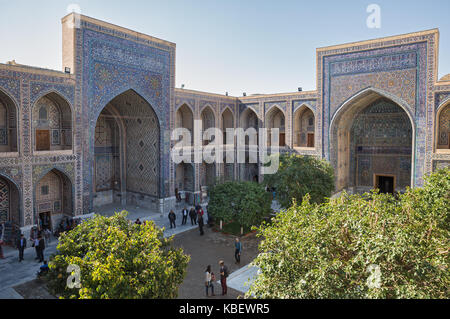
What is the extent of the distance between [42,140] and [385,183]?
14174 millimetres

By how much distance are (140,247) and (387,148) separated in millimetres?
13623

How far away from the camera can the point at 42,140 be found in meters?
10.2

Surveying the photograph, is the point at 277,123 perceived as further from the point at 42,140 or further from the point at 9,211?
the point at 9,211

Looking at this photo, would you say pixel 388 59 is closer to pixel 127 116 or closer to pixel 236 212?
pixel 236 212

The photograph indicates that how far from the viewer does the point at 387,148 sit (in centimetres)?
1491

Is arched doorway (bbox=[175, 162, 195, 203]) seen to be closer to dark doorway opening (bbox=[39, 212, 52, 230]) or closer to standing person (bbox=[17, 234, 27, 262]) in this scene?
dark doorway opening (bbox=[39, 212, 52, 230])

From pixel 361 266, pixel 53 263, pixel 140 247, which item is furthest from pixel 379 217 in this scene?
pixel 53 263

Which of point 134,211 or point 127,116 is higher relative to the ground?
point 127,116

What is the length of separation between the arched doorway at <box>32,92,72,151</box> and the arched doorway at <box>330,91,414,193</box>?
10339 mm

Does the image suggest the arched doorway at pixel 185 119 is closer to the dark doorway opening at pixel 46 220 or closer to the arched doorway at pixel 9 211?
the dark doorway opening at pixel 46 220

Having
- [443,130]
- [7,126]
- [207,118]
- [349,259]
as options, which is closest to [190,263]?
[349,259]

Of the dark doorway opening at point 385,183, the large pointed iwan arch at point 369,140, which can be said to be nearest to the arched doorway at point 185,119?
the large pointed iwan arch at point 369,140

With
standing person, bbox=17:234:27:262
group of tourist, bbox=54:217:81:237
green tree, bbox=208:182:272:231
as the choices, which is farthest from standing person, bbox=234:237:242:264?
standing person, bbox=17:234:27:262
